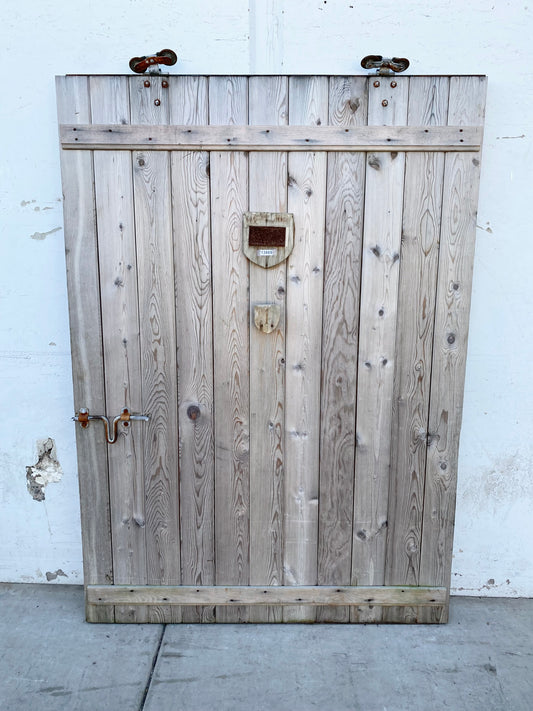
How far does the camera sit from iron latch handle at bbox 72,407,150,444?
85.6 inches

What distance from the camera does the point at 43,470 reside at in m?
2.47

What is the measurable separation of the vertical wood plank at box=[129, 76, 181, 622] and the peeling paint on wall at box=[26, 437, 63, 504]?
50 centimetres

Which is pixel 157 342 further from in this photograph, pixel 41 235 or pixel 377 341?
pixel 377 341

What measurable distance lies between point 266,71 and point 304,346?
1.06m

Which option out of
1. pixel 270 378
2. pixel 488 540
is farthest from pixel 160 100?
pixel 488 540

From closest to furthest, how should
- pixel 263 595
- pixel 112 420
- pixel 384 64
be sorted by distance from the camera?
pixel 384 64
pixel 112 420
pixel 263 595

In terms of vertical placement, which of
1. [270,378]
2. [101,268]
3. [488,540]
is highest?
[101,268]

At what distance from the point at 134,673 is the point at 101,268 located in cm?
152

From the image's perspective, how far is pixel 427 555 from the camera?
90.7 inches

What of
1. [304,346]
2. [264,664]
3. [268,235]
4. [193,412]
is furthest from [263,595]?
[268,235]

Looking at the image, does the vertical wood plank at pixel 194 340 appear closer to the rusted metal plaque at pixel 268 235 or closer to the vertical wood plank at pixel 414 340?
the rusted metal plaque at pixel 268 235

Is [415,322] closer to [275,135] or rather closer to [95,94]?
[275,135]

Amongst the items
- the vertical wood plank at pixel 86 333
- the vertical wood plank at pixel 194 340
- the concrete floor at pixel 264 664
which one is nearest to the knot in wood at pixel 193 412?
the vertical wood plank at pixel 194 340

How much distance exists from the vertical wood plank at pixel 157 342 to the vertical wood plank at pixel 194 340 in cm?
3
